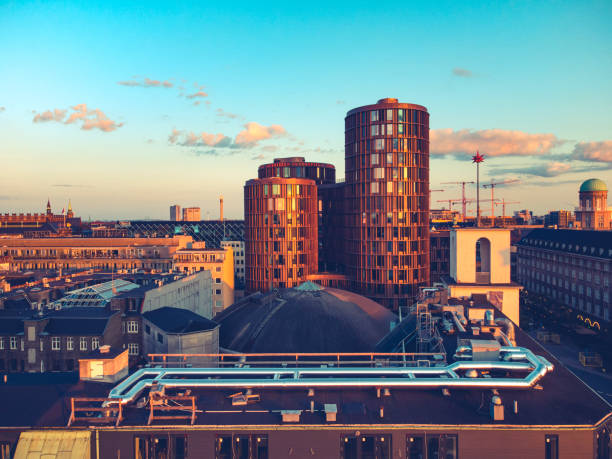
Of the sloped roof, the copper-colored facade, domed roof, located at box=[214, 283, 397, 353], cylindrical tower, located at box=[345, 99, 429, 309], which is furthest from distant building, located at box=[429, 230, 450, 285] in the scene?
the sloped roof

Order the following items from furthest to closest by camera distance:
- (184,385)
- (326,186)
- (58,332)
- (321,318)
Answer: (326,186), (321,318), (58,332), (184,385)

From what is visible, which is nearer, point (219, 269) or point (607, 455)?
point (607, 455)

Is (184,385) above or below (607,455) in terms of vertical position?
above

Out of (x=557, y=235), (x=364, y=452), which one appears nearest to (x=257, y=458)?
(x=364, y=452)

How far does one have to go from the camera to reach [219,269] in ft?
426

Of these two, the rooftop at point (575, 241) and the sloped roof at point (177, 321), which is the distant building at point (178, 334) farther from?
the rooftop at point (575, 241)

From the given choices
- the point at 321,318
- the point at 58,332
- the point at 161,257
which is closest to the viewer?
the point at 58,332

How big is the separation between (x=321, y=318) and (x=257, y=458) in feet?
147

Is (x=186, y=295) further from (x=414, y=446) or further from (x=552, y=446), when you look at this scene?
(x=552, y=446)

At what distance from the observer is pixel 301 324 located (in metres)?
69.6

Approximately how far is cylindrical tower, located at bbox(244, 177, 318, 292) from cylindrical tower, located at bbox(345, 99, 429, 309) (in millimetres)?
15848

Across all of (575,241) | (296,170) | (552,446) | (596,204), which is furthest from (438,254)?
(552,446)

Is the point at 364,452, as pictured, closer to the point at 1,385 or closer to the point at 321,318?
the point at 1,385

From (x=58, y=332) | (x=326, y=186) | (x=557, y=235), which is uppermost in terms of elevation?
(x=326, y=186)
